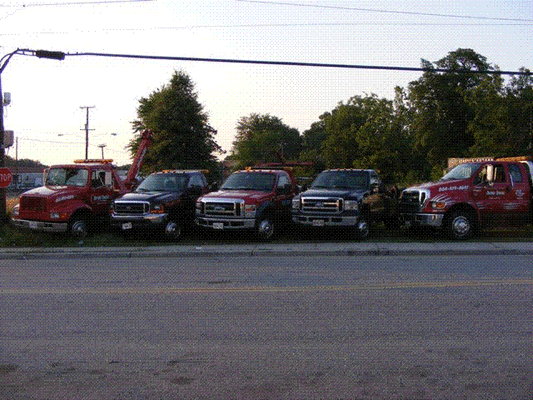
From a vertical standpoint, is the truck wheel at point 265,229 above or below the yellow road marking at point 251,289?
above

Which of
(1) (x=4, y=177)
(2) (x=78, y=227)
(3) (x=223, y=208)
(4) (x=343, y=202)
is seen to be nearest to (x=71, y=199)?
(2) (x=78, y=227)

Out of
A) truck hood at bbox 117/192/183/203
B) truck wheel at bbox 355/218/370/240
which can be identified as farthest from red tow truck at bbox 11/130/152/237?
truck wheel at bbox 355/218/370/240

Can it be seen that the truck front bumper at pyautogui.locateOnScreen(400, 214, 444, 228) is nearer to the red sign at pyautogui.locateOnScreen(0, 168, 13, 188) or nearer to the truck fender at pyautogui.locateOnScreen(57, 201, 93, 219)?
the truck fender at pyautogui.locateOnScreen(57, 201, 93, 219)

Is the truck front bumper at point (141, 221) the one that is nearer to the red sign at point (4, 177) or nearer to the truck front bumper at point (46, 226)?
the truck front bumper at point (46, 226)

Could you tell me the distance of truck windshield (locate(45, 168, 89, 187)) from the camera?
18.1 m

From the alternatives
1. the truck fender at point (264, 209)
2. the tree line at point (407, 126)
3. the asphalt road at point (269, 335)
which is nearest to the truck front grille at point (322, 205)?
the truck fender at point (264, 209)

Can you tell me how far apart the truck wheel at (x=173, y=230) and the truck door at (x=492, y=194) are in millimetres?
8211

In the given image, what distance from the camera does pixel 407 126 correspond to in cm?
5594

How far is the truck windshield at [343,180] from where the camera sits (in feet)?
57.3

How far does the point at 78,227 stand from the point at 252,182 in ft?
16.9

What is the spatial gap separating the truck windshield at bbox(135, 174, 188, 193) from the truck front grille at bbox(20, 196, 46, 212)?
8.58 ft

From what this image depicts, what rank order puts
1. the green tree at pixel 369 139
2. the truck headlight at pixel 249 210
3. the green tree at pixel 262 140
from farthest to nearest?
the green tree at pixel 262 140
the green tree at pixel 369 139
the truck headlight at pixel 249 210

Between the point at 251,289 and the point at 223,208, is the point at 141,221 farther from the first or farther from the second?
the point at 251,289

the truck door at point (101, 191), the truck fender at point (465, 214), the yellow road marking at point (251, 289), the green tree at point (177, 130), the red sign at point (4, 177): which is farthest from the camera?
the green tree at point (177, 130)
